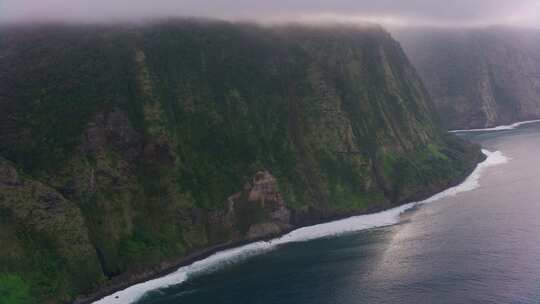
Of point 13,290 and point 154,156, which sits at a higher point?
point 154,156

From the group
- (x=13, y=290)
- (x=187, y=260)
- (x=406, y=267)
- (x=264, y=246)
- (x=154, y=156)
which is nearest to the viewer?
(x=13, y=290)

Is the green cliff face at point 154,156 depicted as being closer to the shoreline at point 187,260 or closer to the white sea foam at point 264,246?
the shoreline at point 187,260

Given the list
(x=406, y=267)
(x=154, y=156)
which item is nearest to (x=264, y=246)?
(x=154, y=156)

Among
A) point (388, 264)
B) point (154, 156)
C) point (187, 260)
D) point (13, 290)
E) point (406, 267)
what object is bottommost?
point (406, 267)

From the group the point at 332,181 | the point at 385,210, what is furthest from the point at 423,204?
the point at 332,181

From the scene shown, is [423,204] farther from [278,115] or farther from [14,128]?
[14,128]

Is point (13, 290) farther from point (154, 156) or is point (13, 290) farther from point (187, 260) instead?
point (154, 156)

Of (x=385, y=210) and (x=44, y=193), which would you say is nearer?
(x=44, y=193)
